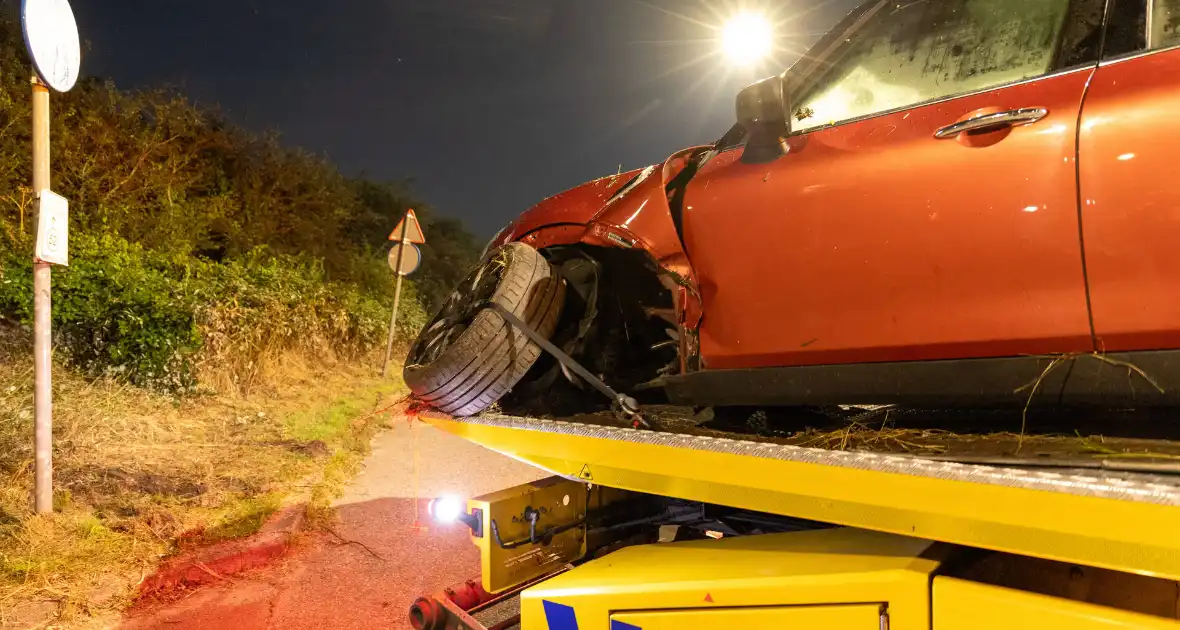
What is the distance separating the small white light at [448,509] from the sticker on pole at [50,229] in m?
2.88

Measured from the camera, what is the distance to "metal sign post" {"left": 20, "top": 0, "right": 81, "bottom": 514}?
3777mm

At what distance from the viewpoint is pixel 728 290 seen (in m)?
2.30

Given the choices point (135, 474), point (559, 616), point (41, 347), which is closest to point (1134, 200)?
point (559, 616)

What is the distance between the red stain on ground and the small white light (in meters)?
Result: 0.91

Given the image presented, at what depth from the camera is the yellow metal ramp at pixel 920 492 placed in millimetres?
1330

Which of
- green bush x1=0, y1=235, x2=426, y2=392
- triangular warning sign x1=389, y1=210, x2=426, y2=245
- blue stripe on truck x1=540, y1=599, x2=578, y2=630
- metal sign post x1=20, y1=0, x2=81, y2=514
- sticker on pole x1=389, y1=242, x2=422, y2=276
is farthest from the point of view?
sticker on pole x1=389, y1=242, x2=422, y2=276

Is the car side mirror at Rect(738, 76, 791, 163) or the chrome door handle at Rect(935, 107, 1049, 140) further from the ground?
the car side mirror at Rect(738, 76, 791, 163)

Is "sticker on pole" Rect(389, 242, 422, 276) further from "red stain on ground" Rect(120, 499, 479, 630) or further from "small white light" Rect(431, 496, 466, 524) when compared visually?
"small white light" Rect(431, 496, 466, 524)

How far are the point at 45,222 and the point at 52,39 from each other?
1006 millimetres

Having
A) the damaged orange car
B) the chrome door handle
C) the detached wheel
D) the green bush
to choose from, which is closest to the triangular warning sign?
the green bush

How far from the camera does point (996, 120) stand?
1788 mm

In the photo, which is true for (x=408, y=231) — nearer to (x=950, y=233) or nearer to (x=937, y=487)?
(x=950, y=233)

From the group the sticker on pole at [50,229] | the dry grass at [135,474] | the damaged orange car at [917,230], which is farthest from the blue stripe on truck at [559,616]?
the sticker on pole at [50,229]

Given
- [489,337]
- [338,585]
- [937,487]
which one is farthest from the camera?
[338,585]
